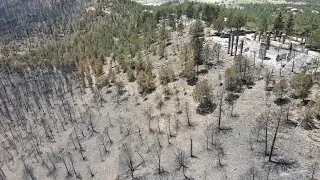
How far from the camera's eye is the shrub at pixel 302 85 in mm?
107500

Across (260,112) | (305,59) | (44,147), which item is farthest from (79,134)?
(305,59)

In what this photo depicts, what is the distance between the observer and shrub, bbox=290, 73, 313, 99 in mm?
107500

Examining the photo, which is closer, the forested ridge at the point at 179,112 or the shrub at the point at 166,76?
the forested ridge at the point at 179,112

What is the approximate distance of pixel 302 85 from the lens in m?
108

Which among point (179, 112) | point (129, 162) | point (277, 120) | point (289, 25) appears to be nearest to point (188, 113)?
point (179, 112)

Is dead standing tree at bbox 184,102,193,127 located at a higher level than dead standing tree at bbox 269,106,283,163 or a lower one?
lower

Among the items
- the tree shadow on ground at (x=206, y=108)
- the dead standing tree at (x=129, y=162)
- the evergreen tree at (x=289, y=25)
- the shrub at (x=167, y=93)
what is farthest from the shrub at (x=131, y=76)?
the evergreen tree at (x=289, y=25)

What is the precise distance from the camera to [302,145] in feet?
313

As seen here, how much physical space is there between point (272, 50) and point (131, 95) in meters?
60.2

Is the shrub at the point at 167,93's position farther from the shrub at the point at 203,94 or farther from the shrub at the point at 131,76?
the shrub at the point at 131,76

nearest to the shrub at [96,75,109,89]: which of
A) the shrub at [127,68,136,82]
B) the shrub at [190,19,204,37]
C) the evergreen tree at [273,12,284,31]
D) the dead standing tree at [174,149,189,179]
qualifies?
the shrub at [127,68,136,82]

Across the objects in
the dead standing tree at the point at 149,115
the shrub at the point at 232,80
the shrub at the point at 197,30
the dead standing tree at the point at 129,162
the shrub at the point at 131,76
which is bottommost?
the dead standing tree at the point at 129,162

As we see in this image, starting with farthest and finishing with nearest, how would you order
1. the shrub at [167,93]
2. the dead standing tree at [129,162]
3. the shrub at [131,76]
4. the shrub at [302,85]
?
the shrub at [131,76] < the shrub at [167,93] < the shrub at [302,85] < the dead standing tree at [129,162]

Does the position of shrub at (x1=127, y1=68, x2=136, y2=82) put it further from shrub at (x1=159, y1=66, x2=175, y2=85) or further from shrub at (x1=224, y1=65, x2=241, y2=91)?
shrub at (x1=224, y1=65, x2=241, y2=91)
